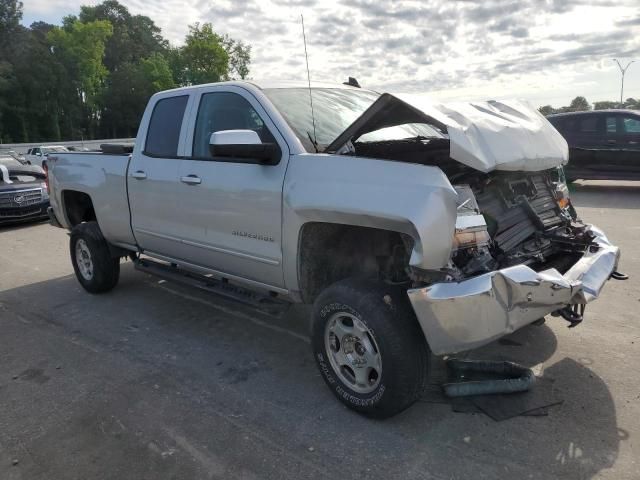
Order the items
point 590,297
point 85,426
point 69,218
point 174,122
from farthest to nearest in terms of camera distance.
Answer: point 69,218
point 174,122
point 85,426
point 590,297

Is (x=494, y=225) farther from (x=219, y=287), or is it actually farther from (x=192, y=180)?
(x=192, y=180)

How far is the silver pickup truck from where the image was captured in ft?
9.36

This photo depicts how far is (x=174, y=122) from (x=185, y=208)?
836 mm

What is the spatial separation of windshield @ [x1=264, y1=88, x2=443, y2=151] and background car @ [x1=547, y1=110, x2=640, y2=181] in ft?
28.8

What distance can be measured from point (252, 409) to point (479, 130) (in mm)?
2166

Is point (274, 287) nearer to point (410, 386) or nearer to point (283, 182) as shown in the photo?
point (283, 182)

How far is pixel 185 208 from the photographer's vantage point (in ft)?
14.4

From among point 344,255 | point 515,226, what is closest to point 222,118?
point 344,255

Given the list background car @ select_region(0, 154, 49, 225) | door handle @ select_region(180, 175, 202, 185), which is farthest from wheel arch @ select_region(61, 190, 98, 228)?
background car @ select_region(0, 154, 49, 225)

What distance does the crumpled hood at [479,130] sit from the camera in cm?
303

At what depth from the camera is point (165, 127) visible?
4816 mm

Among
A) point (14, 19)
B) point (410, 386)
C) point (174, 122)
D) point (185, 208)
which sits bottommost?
point (410, 386)

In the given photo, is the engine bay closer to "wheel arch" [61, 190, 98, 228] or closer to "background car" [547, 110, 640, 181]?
"wheel arch" [61, 190, 98, 228]

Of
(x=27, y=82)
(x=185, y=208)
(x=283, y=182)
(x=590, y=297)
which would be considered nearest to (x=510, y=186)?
(x=590, y=297)
